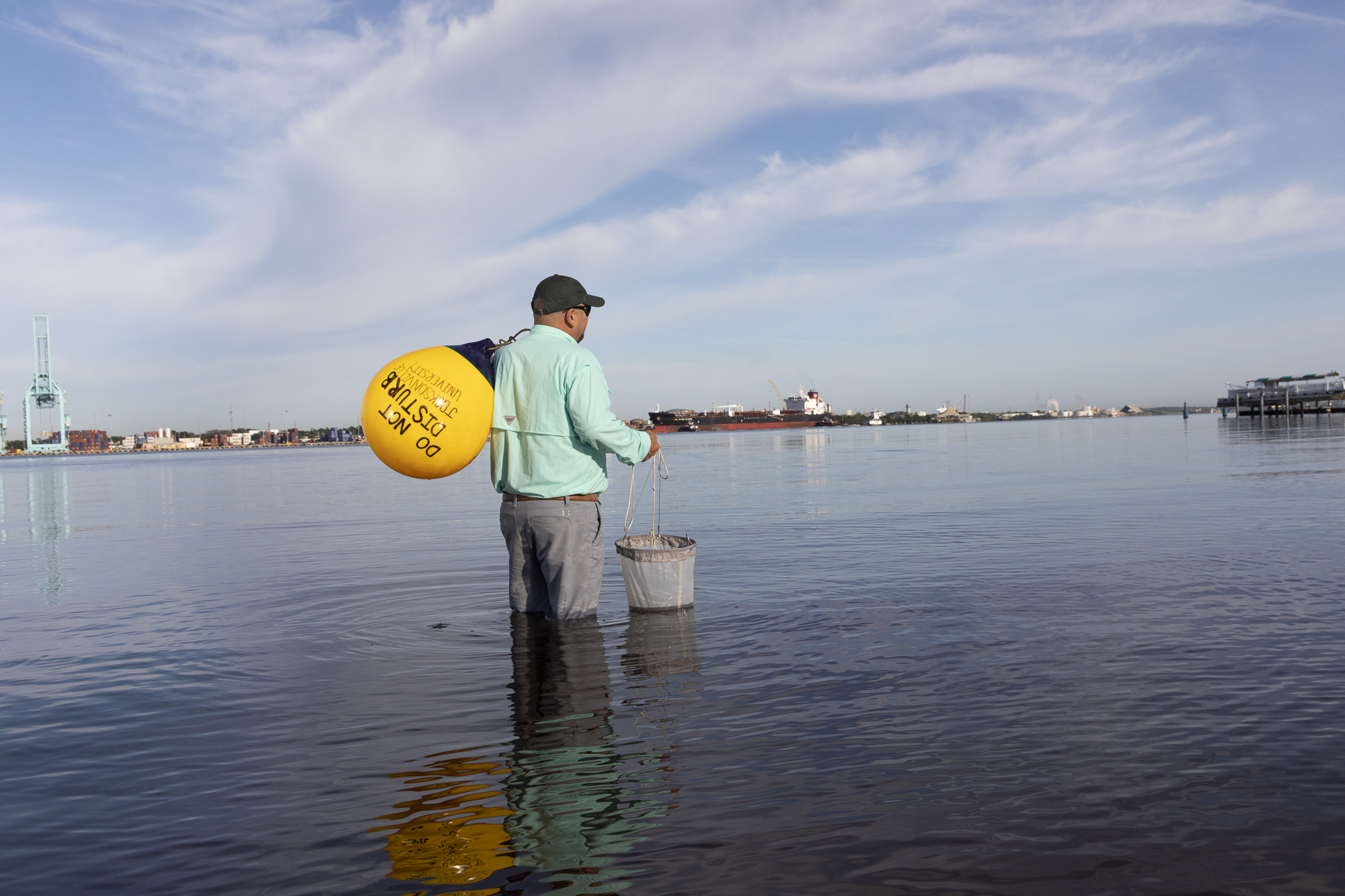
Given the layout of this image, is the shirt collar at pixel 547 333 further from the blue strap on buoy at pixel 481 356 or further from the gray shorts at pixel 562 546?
the gray shorts at pixel 562 546

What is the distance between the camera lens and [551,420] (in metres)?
6.38

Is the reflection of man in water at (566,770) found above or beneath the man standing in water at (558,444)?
beneath

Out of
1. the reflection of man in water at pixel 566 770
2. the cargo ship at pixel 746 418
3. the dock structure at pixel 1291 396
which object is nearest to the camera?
the reflection of man in water at pixel 566 770

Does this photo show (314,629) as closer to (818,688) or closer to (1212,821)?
(818,688)

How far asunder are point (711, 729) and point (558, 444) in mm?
2505

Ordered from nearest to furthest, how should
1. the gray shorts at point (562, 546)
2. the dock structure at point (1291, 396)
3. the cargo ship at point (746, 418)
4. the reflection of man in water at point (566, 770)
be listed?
the reflection of man in water at point (566, 770), the gray shorts at point (562, 546), the dock structure at point (1291, 396), the cargo ship at point (746, 418)

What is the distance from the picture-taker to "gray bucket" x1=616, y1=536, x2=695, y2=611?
26.1 ft

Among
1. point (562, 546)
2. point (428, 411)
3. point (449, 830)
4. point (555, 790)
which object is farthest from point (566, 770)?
point (428, 411)

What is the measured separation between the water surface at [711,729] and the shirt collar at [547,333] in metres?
2.64

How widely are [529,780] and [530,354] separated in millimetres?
3268

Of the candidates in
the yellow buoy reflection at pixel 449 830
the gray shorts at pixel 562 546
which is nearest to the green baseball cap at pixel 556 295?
the gray shorts at pixel 562 546

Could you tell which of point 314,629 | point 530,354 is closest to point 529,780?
point 530,354

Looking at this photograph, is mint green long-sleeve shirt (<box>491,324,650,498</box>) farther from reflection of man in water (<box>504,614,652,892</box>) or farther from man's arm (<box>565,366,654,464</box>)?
reflection of man in water (<box>504,614,652,892</box>)

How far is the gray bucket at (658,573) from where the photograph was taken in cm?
795
